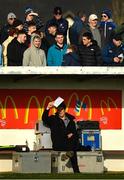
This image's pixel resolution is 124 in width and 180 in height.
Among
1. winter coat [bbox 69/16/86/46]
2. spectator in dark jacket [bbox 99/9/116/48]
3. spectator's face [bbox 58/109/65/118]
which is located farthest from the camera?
spectator in dark jacket [bbox 99/9/116/48]

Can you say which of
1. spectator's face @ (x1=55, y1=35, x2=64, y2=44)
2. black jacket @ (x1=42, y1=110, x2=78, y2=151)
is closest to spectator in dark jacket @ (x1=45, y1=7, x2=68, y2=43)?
spectator's face @ (x1=55, y1=35, x2=64, y2=44)

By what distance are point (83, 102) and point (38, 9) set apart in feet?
15.5

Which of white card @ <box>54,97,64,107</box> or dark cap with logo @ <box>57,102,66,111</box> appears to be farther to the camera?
white card @ <box>54,97,64,107</box>

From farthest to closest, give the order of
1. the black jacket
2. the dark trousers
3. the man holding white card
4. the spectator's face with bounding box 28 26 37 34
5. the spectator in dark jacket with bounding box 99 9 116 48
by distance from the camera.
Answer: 1. the spectator in dark jacket with bounding box 99 9 116 48
2. the spectator's face with bounding box 28 26 37 34
3. the black jacket
4. the man holding white card
5. the dark trousers

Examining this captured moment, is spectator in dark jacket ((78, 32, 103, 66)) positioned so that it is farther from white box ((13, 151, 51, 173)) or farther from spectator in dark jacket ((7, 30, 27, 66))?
white box ((13, 151, 51, 173))

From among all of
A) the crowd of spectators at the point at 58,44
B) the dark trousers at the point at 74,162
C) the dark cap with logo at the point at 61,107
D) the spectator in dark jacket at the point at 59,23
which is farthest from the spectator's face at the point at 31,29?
the dark trousers at the point at 74,162

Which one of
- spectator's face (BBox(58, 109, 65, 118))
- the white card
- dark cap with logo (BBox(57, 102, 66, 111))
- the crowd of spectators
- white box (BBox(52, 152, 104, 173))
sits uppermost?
the crowd of spectators

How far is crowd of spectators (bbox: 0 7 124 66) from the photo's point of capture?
771 inches

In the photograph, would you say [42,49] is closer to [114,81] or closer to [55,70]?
[55,70]

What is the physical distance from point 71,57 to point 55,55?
37 centimetres

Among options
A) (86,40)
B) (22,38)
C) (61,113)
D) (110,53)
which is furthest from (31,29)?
(61,113)

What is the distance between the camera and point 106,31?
20.3m

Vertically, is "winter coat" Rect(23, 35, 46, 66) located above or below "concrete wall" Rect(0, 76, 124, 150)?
above

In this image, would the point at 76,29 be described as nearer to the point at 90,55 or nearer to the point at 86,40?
the point at 86,40
